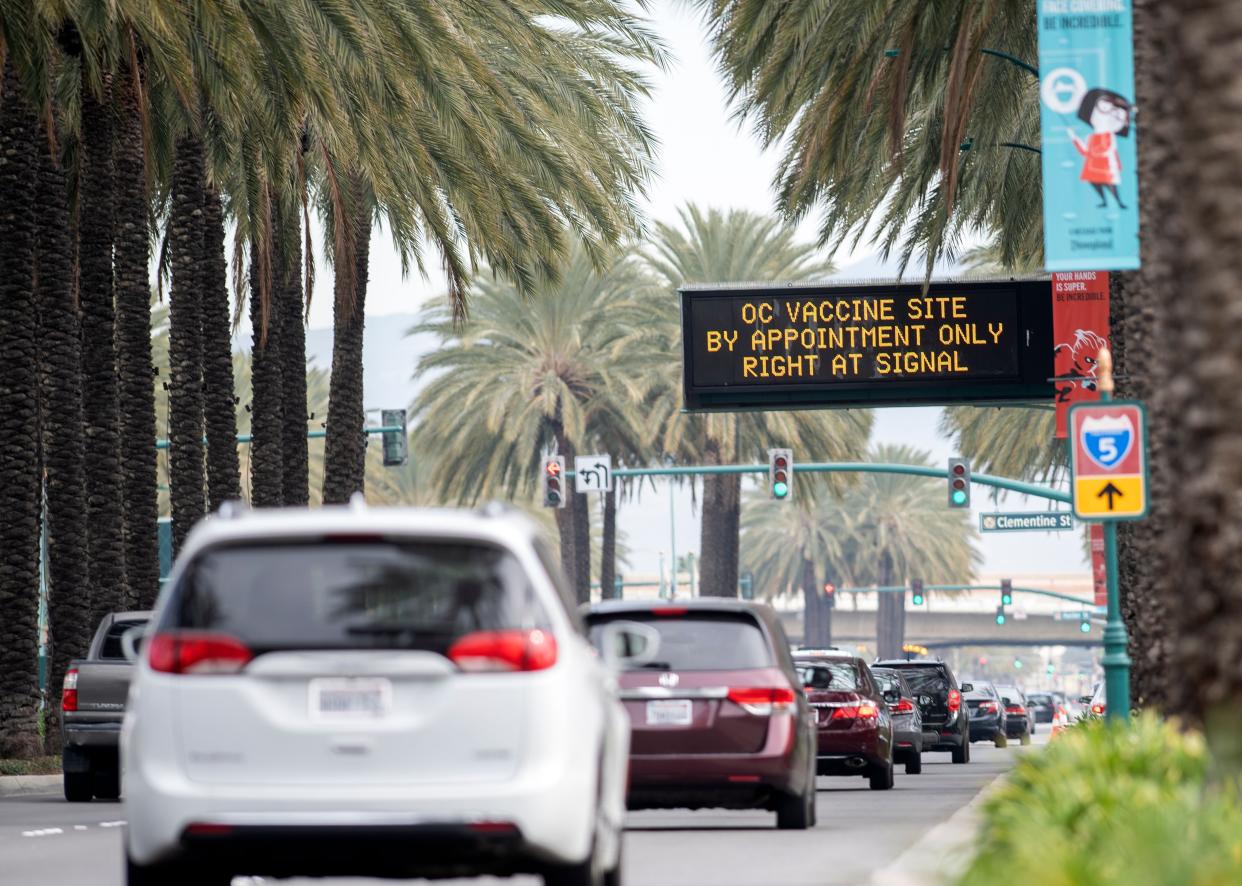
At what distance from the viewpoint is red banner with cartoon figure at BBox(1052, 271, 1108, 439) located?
98.6 feet

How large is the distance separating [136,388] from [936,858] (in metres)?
22.0

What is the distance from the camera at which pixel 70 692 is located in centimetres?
2280

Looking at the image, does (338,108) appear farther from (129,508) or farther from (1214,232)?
(1214,232)

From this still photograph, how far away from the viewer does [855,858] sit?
14.5 meters

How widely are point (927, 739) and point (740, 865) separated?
21834 millimetres

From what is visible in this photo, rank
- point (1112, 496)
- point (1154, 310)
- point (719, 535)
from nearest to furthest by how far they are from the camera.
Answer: point (1154, 310) < point (1112, 496) < point (719, 535)

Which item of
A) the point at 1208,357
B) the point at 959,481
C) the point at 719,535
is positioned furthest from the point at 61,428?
the point at 719,535

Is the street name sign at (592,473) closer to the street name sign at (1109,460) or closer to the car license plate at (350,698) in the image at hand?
the street name sign at (1109,460)

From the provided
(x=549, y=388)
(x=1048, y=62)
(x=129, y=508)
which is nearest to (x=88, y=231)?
(x=129, y=508)

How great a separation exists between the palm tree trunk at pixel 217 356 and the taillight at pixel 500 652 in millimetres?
24990

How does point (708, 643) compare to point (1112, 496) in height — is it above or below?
below

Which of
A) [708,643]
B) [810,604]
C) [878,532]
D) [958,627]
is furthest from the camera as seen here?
[958,627]

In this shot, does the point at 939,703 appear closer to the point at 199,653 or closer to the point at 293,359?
the point at 293,359

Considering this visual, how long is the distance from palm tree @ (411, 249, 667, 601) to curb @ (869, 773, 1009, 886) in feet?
136
